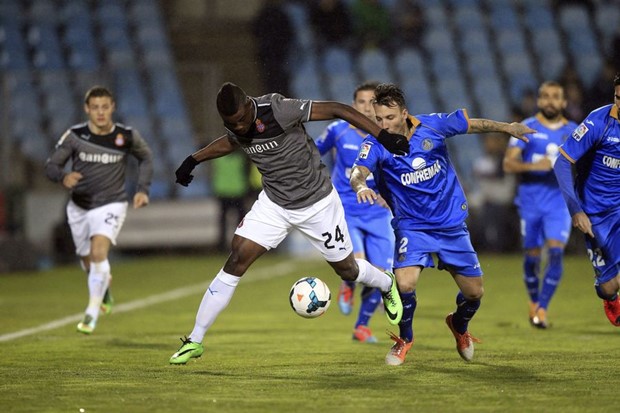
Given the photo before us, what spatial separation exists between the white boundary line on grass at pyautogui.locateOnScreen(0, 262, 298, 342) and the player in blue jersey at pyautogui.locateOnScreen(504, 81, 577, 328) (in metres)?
4.66

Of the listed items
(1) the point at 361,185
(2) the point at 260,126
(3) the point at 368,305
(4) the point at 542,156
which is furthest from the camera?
(4) the point at 542,156

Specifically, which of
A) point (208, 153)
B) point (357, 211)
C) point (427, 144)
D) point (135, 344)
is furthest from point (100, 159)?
point (427, 144)

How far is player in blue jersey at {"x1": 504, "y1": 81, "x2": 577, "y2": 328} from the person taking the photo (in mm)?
11828

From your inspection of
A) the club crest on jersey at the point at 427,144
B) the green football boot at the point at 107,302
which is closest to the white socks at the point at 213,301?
the club crest on jersey at the point at 427,144

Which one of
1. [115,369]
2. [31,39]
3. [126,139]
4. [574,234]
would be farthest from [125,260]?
[115,369]

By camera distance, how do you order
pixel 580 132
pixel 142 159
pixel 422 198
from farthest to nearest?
1. pixel 142 159
2. pixel 580 132
3. pixel 422 198

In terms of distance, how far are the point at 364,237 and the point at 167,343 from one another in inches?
81.1

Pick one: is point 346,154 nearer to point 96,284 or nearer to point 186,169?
point 186,169

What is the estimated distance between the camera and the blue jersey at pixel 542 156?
1193 centimetres

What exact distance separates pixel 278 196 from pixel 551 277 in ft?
13.1

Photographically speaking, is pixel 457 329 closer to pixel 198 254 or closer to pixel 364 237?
pixel 364 237

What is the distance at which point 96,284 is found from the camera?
11086mm

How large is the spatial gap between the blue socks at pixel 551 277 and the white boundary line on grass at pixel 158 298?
15.6ft

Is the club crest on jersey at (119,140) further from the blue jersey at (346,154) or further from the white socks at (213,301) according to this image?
the white socks at (213,301)
